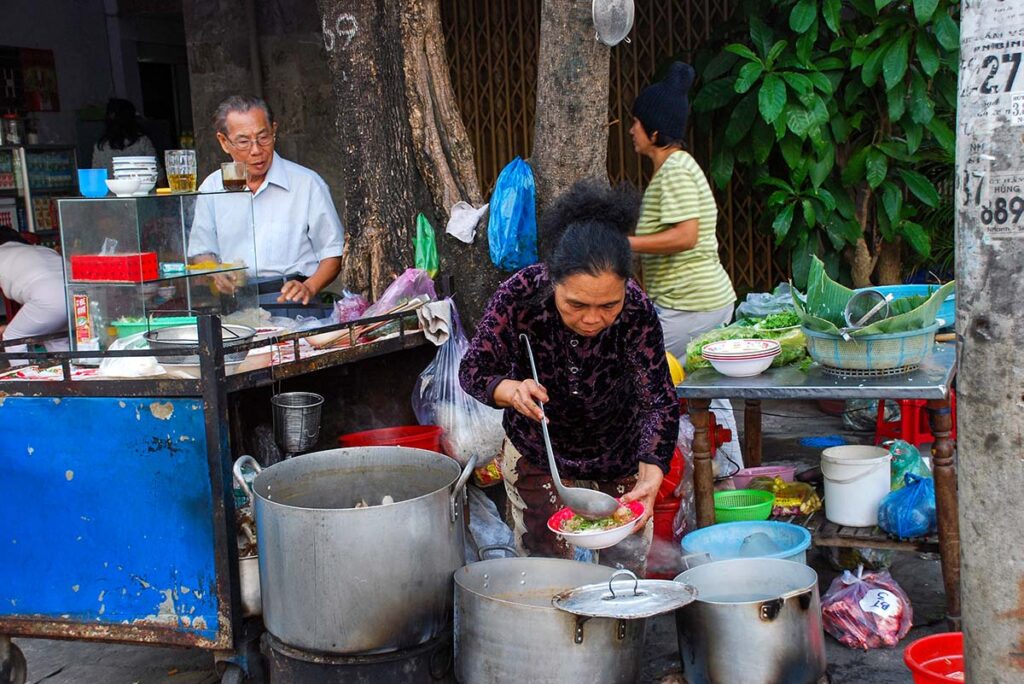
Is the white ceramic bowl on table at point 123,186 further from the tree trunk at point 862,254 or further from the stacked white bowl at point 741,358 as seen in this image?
the tree trunk at point 862,254

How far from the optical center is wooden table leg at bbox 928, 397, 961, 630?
3809mm

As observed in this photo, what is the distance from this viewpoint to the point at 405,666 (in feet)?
10.8

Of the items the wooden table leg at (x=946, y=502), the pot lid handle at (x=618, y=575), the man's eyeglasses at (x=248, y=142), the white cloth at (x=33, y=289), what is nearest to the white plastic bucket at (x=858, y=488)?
the wooden table leg at (x=946, y=502)

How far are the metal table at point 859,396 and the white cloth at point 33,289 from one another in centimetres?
316

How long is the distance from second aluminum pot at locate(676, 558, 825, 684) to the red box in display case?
81.1 inches

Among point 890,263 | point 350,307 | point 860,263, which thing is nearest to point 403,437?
point 350,307

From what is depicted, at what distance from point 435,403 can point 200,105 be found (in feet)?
16.1

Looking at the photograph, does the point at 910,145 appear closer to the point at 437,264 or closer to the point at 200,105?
the point at 437,264

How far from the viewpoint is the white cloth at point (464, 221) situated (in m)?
4.77

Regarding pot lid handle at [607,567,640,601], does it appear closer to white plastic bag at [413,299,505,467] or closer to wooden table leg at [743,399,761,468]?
white plastic bag at [413,299,505,467]

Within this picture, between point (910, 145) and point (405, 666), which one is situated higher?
point (910, 145)

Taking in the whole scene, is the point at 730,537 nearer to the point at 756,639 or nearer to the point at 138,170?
the point at 756,639

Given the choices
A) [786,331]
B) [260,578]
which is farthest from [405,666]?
[786,331]

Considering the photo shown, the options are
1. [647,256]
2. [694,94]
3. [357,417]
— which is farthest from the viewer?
[694,94]
